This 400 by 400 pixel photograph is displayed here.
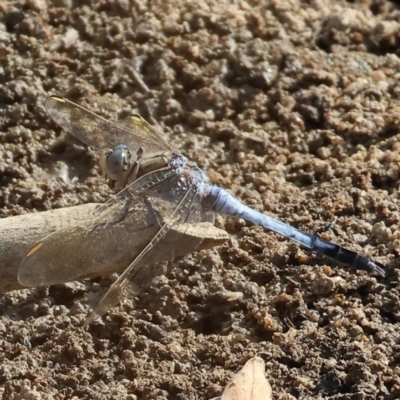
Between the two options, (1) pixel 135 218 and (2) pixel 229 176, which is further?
(2) pixel 229 176

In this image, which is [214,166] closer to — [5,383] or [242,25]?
[242,25]

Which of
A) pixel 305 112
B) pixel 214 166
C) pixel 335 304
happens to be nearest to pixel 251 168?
pixel 214 166

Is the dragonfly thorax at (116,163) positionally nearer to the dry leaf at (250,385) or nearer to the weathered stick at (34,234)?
the weathered stick at (34,234)

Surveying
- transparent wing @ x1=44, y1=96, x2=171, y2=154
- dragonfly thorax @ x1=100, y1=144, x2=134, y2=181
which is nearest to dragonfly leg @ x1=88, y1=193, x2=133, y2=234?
dragonfly thorax @ x1=100, y1=144, x2=134, y2=181

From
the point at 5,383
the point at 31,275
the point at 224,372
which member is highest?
the point at 31,275

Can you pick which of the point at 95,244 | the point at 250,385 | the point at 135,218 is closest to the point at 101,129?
the point at 135,218

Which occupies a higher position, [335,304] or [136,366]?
[335,304]

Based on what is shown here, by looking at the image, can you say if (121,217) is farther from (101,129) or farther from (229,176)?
(229,176)
